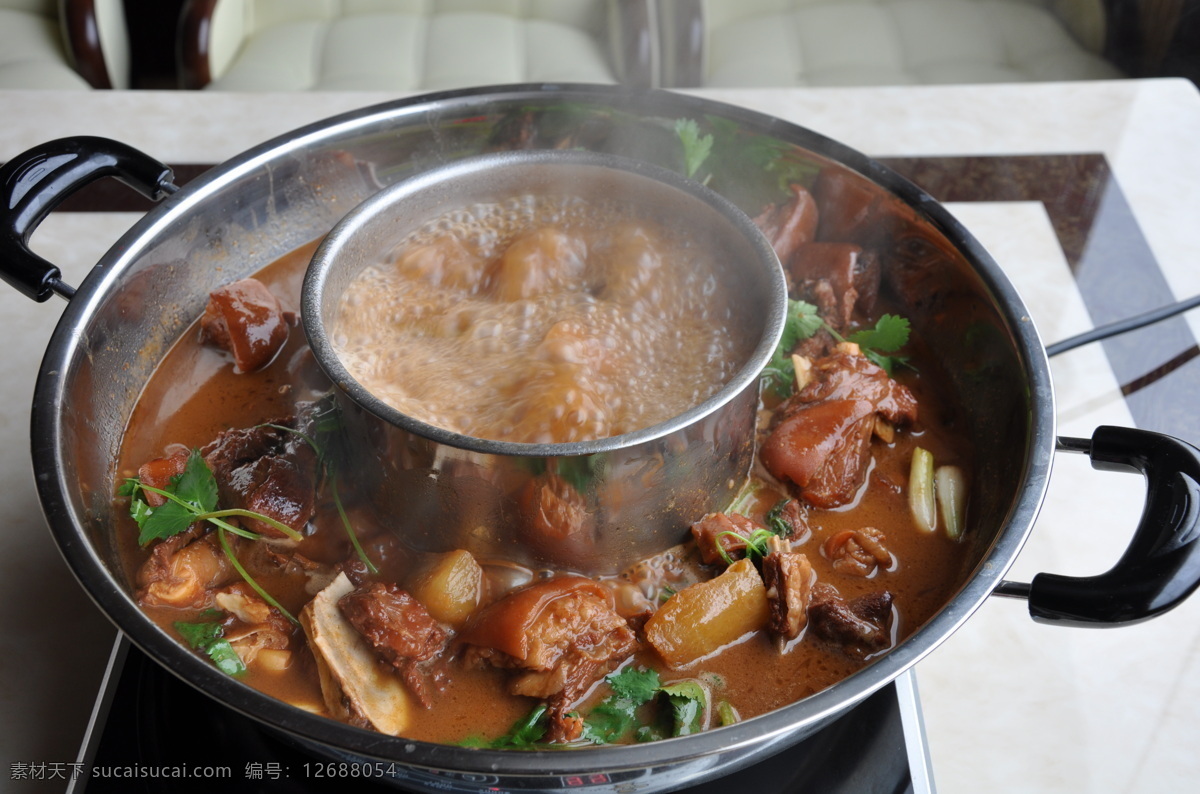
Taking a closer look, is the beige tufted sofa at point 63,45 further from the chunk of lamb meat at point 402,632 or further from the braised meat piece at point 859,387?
the braised meat piece at point 859,387

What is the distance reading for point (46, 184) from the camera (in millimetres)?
1759

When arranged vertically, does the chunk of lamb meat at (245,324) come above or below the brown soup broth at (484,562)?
above

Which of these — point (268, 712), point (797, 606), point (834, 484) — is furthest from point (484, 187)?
point (268, 712)

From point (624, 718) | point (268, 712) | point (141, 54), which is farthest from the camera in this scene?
point (141, 54)

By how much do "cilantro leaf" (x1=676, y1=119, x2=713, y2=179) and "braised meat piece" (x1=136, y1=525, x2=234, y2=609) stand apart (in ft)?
4.15

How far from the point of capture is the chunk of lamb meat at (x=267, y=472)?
1.68 meters

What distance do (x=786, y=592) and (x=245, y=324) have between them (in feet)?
3.92

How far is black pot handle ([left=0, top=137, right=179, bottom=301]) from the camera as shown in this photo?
5.42 feet

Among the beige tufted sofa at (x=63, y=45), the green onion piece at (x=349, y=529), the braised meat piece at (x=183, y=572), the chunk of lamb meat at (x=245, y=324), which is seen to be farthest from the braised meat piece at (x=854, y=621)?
the beige tufted sofa at (x=63, y=45)

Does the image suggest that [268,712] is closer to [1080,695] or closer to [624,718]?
[624,718]

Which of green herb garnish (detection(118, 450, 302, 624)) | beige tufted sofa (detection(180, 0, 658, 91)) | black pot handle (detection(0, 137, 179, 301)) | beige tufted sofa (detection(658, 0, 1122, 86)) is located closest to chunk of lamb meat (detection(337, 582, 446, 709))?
green herb garnish (detection(118, 450, 302, 624))

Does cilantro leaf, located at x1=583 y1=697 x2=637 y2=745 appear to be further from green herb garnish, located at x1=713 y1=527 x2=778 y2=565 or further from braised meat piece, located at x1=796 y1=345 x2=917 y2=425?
braised meat piece, located at x1=796 y1=345 x2=917 y2=425

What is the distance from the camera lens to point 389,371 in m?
1.82

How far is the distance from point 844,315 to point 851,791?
0.98 meters
